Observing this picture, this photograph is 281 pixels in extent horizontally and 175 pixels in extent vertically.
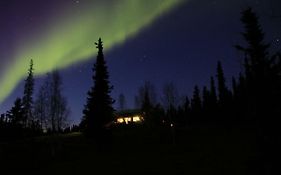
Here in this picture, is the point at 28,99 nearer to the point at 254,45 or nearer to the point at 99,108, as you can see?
the point at 99,108

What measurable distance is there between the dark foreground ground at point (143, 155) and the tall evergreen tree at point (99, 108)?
2.95 metres

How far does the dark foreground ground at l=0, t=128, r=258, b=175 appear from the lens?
3269 cm

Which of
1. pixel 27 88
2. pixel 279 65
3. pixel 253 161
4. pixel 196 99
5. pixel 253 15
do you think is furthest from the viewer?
pixel 196 99

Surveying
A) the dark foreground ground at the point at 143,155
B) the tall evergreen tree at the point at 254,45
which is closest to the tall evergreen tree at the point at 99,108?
the dark foreground ground at the point at 143,155

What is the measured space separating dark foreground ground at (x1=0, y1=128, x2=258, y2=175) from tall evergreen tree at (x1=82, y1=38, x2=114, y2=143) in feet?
9.67

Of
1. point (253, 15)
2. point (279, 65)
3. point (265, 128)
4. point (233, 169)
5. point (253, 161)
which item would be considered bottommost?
point (233, 169)

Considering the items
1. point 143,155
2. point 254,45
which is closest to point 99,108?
point 143,155

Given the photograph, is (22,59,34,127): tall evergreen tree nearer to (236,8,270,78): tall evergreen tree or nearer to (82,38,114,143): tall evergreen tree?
(82,38,114,143): tall evergreen tree

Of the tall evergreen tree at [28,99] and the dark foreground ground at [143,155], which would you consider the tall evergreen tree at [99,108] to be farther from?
the tall evergreen tree at [28,99]

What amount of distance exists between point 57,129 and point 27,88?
1656 centimetres

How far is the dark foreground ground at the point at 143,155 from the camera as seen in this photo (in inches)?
1287

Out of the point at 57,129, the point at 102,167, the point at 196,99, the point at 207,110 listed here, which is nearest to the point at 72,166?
the point at 102,167

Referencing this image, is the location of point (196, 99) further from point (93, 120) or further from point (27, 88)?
point (93, 120)

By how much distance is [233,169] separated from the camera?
30.5 meters
